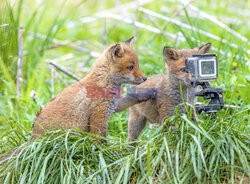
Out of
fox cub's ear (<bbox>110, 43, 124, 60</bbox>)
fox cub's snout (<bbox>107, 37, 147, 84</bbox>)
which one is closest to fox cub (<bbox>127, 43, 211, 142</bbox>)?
fox cub's snout (<bbox>107, 37, 147, 84</bbox>)

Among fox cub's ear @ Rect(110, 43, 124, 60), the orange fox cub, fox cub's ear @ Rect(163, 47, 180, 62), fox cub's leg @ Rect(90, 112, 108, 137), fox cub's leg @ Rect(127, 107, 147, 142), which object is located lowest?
fox cub's leg @ Rect(127, 107, 147, 142)

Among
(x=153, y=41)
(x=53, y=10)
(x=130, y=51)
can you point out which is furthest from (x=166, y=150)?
(x=53, y=10)

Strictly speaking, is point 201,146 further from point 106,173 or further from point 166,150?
point 106,173

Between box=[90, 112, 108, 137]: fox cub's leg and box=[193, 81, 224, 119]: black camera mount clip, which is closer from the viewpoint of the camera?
box=[193, 81, 224, 119]: black camera mount clip

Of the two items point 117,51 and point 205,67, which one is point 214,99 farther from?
point 117,51

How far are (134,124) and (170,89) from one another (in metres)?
0.82

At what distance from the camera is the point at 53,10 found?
12.6 metres

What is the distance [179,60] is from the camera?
164 inches

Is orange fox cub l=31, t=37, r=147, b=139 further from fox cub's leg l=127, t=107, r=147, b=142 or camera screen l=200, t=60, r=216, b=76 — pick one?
camera screen l=200, t=60, r=216, b=76

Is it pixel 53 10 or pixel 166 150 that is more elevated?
pixel 53 10

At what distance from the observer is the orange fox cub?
379cm

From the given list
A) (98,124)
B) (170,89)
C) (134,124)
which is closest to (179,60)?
(170,89)

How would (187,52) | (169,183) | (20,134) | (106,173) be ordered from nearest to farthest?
(169,183), (106,173), (20,134), (187,52)

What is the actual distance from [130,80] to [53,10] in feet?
31.5
